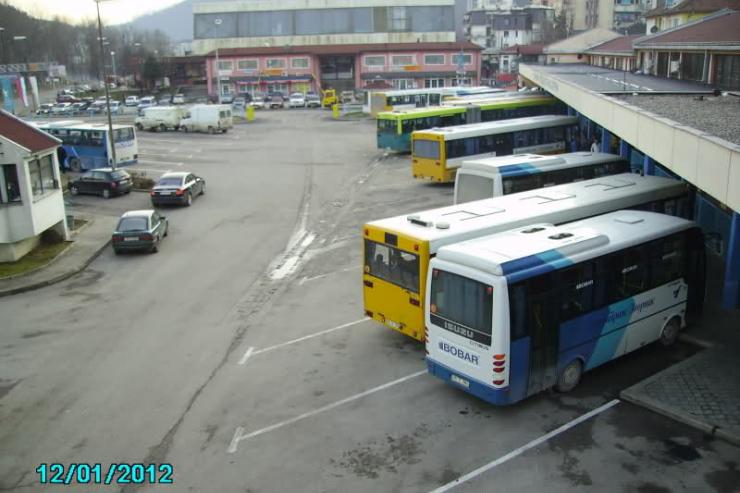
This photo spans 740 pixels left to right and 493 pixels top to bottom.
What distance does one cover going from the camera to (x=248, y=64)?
88688 millimetres

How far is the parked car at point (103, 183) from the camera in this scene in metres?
30.9

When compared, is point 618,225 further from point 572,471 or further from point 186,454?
point 186,454

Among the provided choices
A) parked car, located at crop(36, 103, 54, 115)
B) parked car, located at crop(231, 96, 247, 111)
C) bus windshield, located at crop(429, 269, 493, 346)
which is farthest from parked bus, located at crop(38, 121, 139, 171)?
parked car, located at crop(36, 103, 54, 115)

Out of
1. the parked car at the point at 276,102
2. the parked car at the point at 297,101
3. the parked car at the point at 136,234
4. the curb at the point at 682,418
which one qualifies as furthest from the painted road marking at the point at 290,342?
the parked car at the point at 276,102

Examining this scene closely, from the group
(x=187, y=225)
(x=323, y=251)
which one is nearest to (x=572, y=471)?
(x=323, y=251)

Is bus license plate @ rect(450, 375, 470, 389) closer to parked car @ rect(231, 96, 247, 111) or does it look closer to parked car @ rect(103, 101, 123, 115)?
parked car @ rect(231, 96, 247, 111)

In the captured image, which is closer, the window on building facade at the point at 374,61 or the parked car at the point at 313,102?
the parked car at the point at 313,102

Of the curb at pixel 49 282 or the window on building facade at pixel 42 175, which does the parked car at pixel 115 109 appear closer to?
the window on building facade at pixel 42 175

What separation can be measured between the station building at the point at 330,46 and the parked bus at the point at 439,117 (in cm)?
4443

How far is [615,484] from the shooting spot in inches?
362

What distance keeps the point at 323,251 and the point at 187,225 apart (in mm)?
6734

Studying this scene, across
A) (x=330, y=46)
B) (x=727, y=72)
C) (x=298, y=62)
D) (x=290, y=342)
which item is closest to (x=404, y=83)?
(x=330, y=46)

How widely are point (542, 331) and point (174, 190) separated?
20.5 meters
